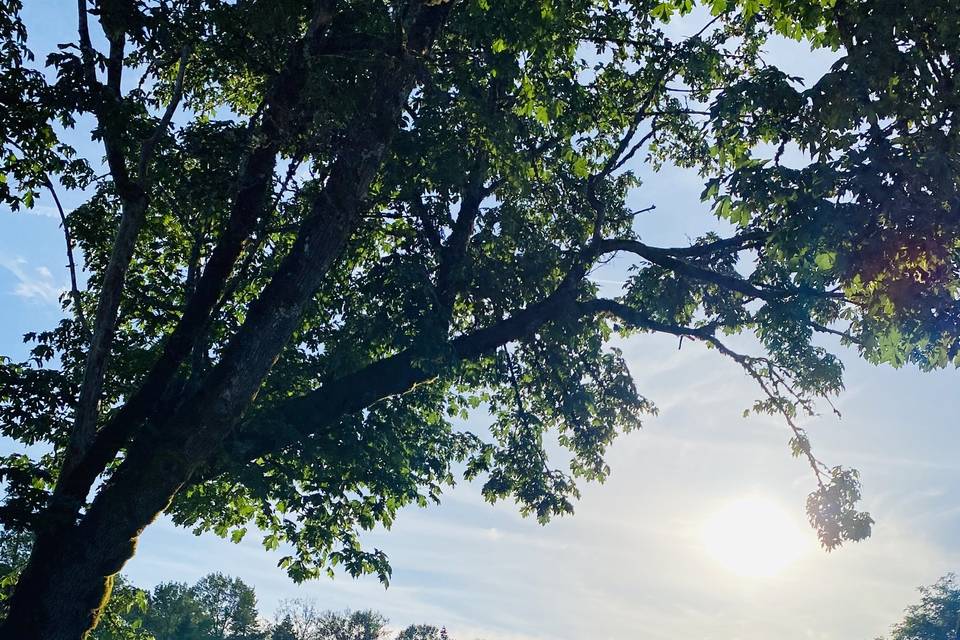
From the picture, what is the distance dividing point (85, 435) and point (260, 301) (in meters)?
3.11

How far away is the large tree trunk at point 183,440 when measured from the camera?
9867 mm

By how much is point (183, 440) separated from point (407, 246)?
7.94m

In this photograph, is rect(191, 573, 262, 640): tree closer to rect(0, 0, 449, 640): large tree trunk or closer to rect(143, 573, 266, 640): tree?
rect(143, 573, 266, 640): tree

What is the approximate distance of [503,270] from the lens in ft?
54.1

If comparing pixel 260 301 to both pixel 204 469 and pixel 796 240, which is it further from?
pixel 796 240

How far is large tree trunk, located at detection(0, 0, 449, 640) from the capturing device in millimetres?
9867

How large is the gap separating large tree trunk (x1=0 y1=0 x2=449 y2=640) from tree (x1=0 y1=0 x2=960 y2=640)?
38 mm

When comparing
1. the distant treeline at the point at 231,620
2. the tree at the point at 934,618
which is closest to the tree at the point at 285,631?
the distant treeline at the point at 231,620

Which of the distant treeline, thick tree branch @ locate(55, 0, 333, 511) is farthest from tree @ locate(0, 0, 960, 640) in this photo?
the distant treeline

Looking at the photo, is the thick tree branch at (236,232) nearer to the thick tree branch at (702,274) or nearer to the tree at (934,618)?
the thick tree branch at (702,274)

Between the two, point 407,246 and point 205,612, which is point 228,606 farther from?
point 407,246

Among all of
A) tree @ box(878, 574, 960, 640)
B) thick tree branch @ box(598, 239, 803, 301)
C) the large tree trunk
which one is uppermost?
tree @ box(878, 574, 960, 640)

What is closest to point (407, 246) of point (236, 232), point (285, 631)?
point (236, 232)

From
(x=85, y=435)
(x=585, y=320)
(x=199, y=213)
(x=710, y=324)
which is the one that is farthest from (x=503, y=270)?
(x=85, y=435)
